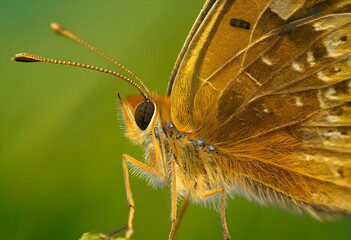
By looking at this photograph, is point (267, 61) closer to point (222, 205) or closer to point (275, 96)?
point (275, 96)

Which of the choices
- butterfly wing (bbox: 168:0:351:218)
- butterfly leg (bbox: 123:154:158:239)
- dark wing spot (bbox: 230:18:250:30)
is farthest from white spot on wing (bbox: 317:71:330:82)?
butterfly leg (bbox: 123:154:158:239)

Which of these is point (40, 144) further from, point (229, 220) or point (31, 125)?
point (229, 220)

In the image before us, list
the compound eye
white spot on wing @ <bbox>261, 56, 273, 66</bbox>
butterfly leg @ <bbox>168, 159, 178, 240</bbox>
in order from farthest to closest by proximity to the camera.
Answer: the compound eye < white spot on wing @ <bbox>261, 56, 273, 66</bbox> < butterfly leg @ <bbox>168, 159, 178, 240</bbox>

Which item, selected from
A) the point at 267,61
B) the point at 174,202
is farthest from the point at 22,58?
the point at 267,61

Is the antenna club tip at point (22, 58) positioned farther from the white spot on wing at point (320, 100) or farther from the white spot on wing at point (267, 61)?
the white spot on wing at point (320, 100)

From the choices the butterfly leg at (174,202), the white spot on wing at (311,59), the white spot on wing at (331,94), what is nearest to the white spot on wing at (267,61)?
the white spot on wing at (311,59)

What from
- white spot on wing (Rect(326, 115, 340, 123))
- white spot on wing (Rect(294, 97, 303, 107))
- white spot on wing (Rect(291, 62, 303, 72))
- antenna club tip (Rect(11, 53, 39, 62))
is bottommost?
white spot on wing (Rect(326, 115, 340, 123))

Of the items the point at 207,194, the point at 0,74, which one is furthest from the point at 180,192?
the point at 0,74

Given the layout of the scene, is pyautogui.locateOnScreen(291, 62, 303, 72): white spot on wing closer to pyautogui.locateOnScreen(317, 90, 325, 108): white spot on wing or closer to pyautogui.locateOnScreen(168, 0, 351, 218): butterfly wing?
pyautogui.locateOnScreen(168, 0, 351, 218): butterfly wing
